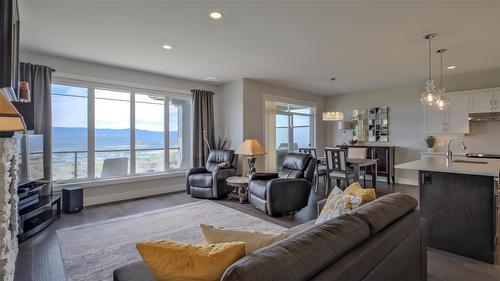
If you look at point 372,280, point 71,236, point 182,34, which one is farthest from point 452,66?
point 71,236

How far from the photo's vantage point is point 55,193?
14.2ft

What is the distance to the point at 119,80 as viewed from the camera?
16.3 feet

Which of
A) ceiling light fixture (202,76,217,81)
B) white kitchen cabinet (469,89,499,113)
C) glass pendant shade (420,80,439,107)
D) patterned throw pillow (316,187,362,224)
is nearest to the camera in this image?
patterned throw pillow (316,187,362,224)

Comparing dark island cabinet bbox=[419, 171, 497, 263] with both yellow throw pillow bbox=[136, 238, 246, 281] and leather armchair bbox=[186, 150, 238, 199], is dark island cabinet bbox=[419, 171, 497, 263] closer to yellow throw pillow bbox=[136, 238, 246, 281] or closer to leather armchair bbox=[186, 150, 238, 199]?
yellow throw pillow bbox=[136, 238, 246, 281]

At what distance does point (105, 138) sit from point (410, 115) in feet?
23.2

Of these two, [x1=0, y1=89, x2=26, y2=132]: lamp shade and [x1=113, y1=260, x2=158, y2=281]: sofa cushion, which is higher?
[x1=0, y1=89, x2=26, y2=132]: lamp shade

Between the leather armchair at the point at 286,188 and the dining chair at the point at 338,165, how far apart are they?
1.03 m

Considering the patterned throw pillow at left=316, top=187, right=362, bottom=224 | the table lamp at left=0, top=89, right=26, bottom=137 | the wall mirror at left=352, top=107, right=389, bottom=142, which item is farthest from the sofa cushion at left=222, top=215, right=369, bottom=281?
the wall mirror at left=352, top=107, right=389, bottom=142

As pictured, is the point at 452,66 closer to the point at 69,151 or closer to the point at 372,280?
the point at 372,280

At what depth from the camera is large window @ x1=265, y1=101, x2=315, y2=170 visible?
691 cm

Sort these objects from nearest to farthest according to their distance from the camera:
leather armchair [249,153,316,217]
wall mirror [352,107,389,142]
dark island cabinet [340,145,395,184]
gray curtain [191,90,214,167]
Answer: leather armchair [249,153,316,217] < gray curtain [191,90,214,167] < dark island cabinet [340,145,395,184] < wall mirror [352,107,389,142]

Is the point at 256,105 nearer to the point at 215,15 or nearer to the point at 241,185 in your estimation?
the point at 241,185

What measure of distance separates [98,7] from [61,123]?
2.69m

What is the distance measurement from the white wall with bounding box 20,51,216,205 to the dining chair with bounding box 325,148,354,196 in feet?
10.7
